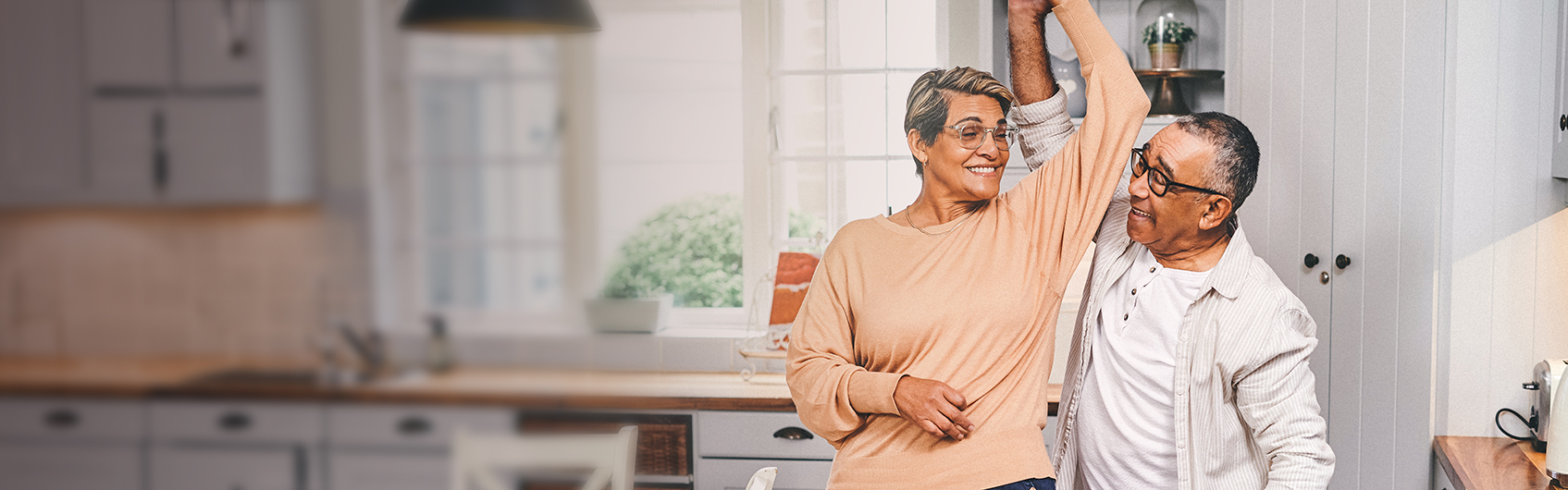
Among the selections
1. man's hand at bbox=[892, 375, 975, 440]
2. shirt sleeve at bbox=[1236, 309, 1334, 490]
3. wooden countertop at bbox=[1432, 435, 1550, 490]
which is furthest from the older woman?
wooden countertop at bbox=[1432, 435, 1550, 490]

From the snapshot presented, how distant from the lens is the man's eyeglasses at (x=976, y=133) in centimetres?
90

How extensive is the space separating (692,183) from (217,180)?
55 cm

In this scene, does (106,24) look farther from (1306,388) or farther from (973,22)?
(973,22)

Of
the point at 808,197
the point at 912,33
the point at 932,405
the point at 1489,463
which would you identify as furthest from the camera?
the point at 808,197

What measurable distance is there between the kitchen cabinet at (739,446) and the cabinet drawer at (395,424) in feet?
5.16

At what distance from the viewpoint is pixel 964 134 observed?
2.94ft

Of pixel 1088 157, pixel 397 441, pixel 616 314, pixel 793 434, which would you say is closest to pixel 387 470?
pixel 397 441

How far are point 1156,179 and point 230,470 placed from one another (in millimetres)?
944

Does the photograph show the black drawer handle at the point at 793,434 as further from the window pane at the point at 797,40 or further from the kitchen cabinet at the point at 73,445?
the kitchen cabinet at the point at 73,445

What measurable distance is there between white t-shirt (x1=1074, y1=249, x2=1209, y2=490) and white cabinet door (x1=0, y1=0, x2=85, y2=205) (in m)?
1.04

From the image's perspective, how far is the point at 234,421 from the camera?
16cm

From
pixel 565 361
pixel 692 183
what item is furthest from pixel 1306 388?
pixel 565 361

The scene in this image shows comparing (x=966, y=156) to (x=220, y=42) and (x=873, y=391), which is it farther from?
(x=220, y=42)

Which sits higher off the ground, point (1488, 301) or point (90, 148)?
point (90, 148)
